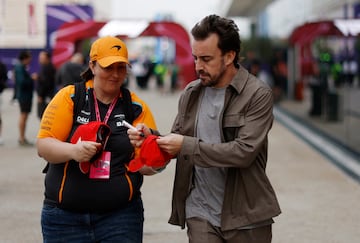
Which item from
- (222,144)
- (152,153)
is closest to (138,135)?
(152,153)

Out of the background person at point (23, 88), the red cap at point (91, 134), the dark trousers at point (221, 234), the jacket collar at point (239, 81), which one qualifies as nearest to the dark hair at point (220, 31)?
the jacket collar at point (239, 81)

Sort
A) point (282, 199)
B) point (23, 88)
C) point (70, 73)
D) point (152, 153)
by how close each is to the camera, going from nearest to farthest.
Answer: point (152, 153) → point (282, 199) → point (70, 73) → point (23, 88)

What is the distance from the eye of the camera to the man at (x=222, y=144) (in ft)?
9.81

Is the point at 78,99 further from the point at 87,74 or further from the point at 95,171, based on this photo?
the point at 95,171

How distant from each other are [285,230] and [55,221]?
376 cm

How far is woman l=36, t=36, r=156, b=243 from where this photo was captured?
3.17 meters

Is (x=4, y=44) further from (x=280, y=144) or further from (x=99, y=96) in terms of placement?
(x=99, y=96)

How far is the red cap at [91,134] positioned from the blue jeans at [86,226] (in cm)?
26

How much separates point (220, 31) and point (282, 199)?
5.27m

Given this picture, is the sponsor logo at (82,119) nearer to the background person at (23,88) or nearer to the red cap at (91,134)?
the red cap at (91,134)

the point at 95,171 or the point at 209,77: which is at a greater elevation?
the point at 209,77

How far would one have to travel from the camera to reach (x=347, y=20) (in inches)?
536

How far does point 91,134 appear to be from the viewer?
3.03 metres

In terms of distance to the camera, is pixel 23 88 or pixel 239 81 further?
pixel 23 88
